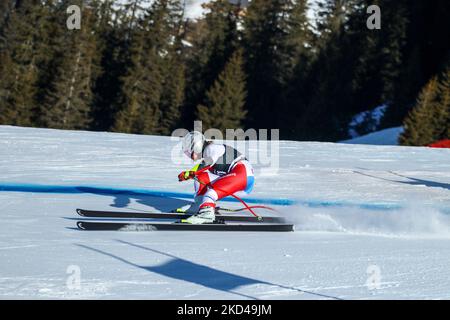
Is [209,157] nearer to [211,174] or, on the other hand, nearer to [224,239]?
[211,174]

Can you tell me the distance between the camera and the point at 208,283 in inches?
196

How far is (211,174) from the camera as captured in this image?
8008mm

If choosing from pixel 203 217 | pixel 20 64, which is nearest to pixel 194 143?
pixel 203 217

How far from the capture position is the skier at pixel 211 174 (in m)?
7.56

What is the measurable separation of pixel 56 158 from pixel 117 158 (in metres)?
1.18

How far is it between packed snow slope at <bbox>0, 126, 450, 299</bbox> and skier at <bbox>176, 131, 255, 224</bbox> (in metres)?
0.53

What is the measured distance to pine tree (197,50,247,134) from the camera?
49.4m

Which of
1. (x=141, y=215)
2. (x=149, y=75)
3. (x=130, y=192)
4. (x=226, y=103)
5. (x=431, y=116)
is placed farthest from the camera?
(x=149, y=75)

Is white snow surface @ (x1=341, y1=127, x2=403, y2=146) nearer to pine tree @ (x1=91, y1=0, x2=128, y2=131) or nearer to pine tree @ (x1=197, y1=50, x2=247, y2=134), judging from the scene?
pine tree @ (x1=197, y1=50, x2=247, y2=134)

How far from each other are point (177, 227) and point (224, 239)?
1.93 feet

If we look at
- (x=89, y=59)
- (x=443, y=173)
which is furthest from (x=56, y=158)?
(x=89, y=59)

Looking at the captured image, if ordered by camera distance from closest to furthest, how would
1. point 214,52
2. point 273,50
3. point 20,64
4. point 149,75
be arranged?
point 20,64 < point 149,75 < point 214,52 < point 273,50

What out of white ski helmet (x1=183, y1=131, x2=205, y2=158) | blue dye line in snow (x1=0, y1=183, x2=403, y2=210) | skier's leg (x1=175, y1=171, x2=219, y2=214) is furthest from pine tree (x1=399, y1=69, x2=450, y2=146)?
white ski helmet (x1=183, y1=131, x2=205, y2=158)

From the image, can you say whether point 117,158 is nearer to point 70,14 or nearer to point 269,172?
point 269,172
